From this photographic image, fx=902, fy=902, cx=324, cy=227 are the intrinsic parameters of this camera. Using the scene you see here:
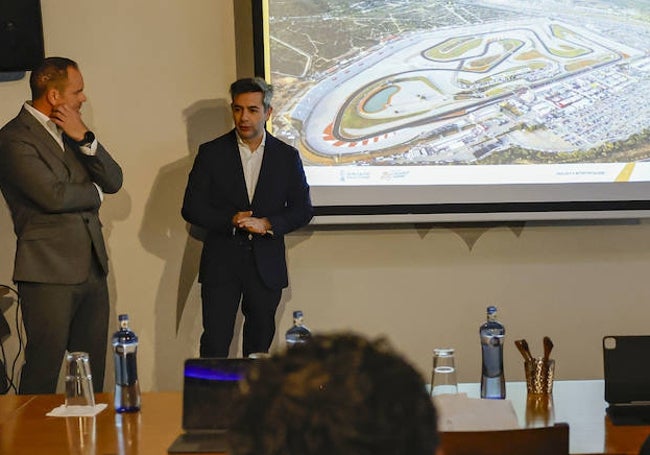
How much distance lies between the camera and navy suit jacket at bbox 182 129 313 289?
13.2 ft

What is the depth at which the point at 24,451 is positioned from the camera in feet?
6.76

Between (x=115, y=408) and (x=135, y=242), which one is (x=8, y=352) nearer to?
(x=135, y=242)

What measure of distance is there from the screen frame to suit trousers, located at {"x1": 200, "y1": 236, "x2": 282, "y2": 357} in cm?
54

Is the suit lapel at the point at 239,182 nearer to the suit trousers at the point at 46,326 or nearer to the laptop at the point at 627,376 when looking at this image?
the suit trousers at the point at 46,326

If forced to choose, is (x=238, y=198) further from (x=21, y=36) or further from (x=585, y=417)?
(x=585, y=417)

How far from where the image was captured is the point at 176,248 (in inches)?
179

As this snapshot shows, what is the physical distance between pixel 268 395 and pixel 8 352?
160 inches

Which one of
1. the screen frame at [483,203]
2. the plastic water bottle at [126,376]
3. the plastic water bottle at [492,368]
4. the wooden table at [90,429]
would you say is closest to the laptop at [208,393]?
the wooden table at [90,429]

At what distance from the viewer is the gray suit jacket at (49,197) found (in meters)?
3.60

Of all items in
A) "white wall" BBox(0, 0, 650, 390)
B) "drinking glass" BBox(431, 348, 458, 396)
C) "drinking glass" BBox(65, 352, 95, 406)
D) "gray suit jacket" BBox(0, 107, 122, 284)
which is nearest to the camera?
"drinking glass" BBox(431, 348, 458, 396)

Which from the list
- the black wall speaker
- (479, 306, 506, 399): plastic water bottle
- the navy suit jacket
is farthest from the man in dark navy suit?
(479, 306, 506, 399): plastic water bottle

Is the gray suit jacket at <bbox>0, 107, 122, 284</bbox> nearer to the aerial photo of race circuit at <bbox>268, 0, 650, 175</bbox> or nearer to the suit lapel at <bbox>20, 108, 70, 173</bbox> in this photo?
the suit lapel at <bbox>20, 108, 70, 173</bbox>

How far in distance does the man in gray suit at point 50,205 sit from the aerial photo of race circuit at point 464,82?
108cm

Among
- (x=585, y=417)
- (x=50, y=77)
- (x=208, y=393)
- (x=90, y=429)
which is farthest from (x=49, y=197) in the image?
(x=585, y=417)
